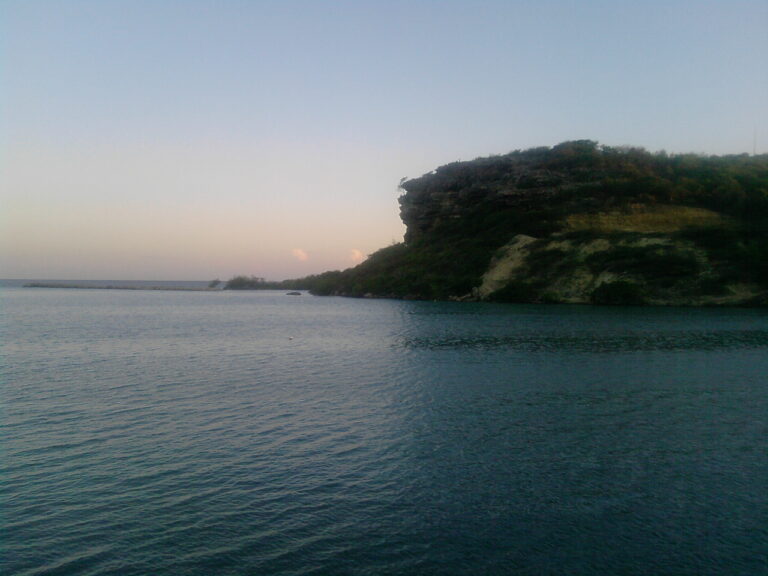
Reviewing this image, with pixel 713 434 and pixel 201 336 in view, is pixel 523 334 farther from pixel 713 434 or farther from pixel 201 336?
pixel 713 434

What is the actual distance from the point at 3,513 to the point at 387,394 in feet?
54.6

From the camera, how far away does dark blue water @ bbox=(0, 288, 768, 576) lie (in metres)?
12.7

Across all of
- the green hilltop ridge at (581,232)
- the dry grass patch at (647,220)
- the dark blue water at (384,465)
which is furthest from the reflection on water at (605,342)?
the dry grass patch at (647,220)

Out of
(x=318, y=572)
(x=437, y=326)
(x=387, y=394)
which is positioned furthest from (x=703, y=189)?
(x=318, y=572)

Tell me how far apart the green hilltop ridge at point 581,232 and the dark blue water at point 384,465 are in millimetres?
53224

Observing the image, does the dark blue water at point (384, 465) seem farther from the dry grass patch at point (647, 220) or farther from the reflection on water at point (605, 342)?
the dry grass patch at point (647, 220)

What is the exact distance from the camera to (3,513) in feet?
47.3

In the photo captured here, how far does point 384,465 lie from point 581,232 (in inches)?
3799

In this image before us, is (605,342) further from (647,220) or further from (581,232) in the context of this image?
(647,220)

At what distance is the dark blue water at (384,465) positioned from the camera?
1266 centimetres

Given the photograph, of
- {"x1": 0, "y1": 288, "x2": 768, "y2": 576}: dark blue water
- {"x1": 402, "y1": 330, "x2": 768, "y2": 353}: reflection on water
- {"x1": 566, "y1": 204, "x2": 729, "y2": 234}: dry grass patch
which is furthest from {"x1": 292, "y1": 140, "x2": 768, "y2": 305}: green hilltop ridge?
{"x1": 0, "y1": 288, "x2": 768, "y2": 576}: dark blue water

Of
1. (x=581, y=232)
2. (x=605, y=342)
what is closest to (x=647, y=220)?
(x=581, y=232)

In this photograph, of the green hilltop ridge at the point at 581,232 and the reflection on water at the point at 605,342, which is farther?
the green hilltop ridge at the point at 581,232

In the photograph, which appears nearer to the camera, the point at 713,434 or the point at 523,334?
the point at 713,434
